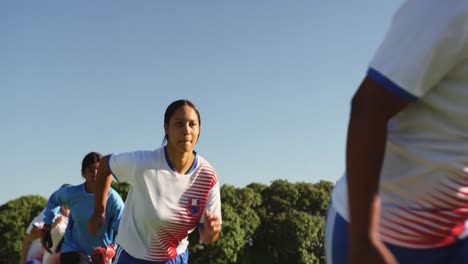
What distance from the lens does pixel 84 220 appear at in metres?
9.57

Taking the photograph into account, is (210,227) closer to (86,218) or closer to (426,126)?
(426,126)

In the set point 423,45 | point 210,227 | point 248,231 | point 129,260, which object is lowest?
point 248,231

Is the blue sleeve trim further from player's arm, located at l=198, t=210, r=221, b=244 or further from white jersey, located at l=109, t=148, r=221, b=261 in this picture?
white jersey, located at l=109, t=148, r=221, b=261

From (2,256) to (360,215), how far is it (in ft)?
195

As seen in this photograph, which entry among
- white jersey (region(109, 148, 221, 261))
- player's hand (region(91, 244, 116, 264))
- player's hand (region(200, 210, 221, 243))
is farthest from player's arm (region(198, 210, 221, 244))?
player's hand (region(91, 244, 116, 264))

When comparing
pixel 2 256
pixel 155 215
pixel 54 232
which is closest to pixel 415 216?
pixel 155 215

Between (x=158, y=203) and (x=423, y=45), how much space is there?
15.5 feet

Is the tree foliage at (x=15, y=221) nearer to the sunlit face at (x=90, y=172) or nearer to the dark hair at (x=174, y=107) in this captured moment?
the sunlit face at (x=90, y=172)

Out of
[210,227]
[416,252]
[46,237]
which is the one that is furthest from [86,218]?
[416,252]

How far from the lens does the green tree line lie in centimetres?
5478

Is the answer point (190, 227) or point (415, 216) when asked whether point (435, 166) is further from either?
point (190, 227)

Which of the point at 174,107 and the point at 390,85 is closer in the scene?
the point at 390,85

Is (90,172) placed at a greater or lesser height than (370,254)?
lesser

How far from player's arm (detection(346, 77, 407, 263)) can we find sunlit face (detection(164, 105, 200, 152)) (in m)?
4.51
